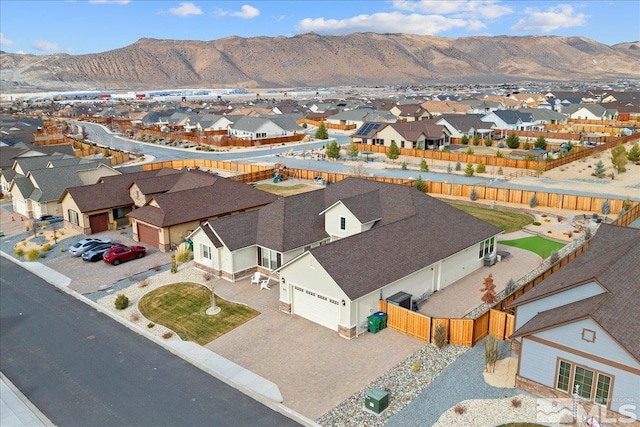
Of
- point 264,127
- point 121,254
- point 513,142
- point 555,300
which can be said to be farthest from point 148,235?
point 264,127

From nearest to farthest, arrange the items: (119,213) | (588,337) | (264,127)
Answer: (588,337) < (119,213) < (264,127)

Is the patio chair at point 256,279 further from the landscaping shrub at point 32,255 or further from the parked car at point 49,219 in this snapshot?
the parked car at point 49,219

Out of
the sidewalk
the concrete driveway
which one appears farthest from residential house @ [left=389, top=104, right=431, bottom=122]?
the sidewalk

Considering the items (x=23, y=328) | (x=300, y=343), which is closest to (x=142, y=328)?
(x=23, y=328)

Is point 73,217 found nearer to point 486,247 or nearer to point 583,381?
point 486,247

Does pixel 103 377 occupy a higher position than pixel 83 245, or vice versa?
pixel 83 245

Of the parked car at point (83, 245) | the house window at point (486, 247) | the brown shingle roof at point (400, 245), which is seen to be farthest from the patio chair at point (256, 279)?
the house window at point (486, 247)
